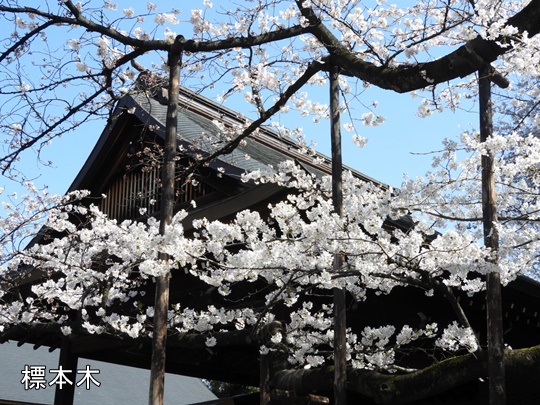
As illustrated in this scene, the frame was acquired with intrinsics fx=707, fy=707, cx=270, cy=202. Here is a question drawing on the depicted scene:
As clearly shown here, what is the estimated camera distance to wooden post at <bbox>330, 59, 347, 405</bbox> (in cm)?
495

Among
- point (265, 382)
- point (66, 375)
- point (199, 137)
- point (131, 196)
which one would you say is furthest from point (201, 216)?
point (66, 375)

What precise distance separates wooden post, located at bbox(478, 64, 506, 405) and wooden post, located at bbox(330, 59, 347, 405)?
3.33 ft

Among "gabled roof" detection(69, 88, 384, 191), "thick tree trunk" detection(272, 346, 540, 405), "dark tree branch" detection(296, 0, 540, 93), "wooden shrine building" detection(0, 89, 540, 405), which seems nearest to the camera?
"dark tree branch" detection(296, 0, 540, 93)

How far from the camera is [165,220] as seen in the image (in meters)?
4.82

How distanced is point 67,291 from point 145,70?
139 inches

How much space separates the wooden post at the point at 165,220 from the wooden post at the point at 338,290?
1193 mm

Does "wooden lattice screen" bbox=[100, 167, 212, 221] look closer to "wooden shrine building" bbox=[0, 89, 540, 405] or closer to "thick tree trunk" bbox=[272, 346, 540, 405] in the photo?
"wooden shrine building" bbox=[0, 89, 540, 405]

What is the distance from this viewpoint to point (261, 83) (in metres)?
6.46

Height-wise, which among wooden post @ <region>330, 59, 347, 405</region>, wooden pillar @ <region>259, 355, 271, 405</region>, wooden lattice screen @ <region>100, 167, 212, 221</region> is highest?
wooden lattice screen @ <region>100, 167, 212, 221</region>

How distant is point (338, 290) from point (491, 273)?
1.16 m

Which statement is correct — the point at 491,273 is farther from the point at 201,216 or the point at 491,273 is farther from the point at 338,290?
the point at 201,216

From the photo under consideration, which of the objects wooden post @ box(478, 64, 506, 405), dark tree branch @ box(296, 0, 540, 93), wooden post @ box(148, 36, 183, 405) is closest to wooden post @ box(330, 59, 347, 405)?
dark tree branch @ box(296, 0, 540, 93)

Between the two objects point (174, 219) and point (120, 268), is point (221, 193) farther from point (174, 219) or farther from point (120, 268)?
point (174, 219)

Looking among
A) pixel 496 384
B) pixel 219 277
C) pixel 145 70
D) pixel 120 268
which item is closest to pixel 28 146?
pixel 145 70
